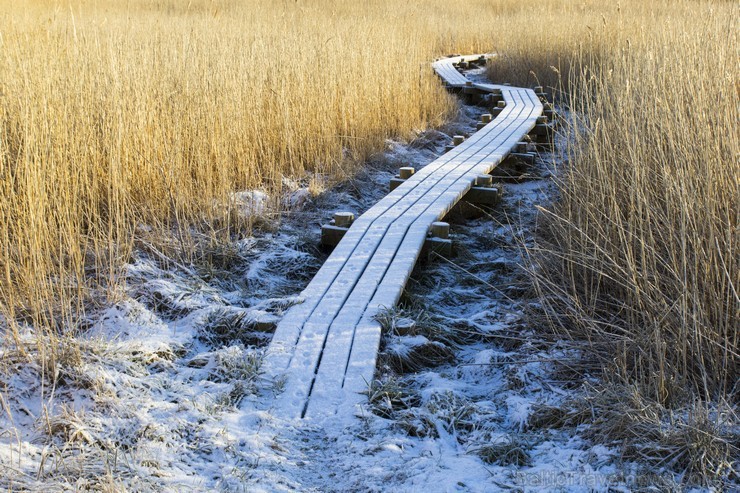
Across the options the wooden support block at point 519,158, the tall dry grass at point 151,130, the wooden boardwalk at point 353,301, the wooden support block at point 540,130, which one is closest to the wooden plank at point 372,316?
the wooden boardwalk at point 353,301

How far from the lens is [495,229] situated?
15.9 ft

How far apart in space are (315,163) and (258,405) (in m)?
3.26

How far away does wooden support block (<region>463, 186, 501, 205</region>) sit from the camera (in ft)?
16.4

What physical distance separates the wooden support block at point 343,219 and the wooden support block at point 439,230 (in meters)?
0.50

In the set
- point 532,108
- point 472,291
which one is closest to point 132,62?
point 472,291

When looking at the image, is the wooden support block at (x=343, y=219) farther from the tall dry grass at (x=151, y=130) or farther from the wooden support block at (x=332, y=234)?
the tall dry grass at (x=151, y=130)

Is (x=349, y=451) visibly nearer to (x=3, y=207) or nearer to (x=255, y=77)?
(x=3, y=207)

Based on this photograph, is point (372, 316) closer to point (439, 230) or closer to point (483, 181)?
point (439, 230)

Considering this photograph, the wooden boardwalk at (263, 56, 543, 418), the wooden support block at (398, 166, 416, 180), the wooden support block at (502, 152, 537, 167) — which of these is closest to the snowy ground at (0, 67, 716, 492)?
the wooden boardwalk at (263, 56, 543, 418)

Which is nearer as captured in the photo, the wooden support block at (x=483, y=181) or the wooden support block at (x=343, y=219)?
the wooden support block at (x=343, y=219)

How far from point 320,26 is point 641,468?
655 cm

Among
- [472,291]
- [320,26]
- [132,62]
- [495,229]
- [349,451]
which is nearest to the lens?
[349,451]

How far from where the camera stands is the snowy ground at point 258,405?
2.16 meters

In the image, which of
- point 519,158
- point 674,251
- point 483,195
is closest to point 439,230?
point 483,195
